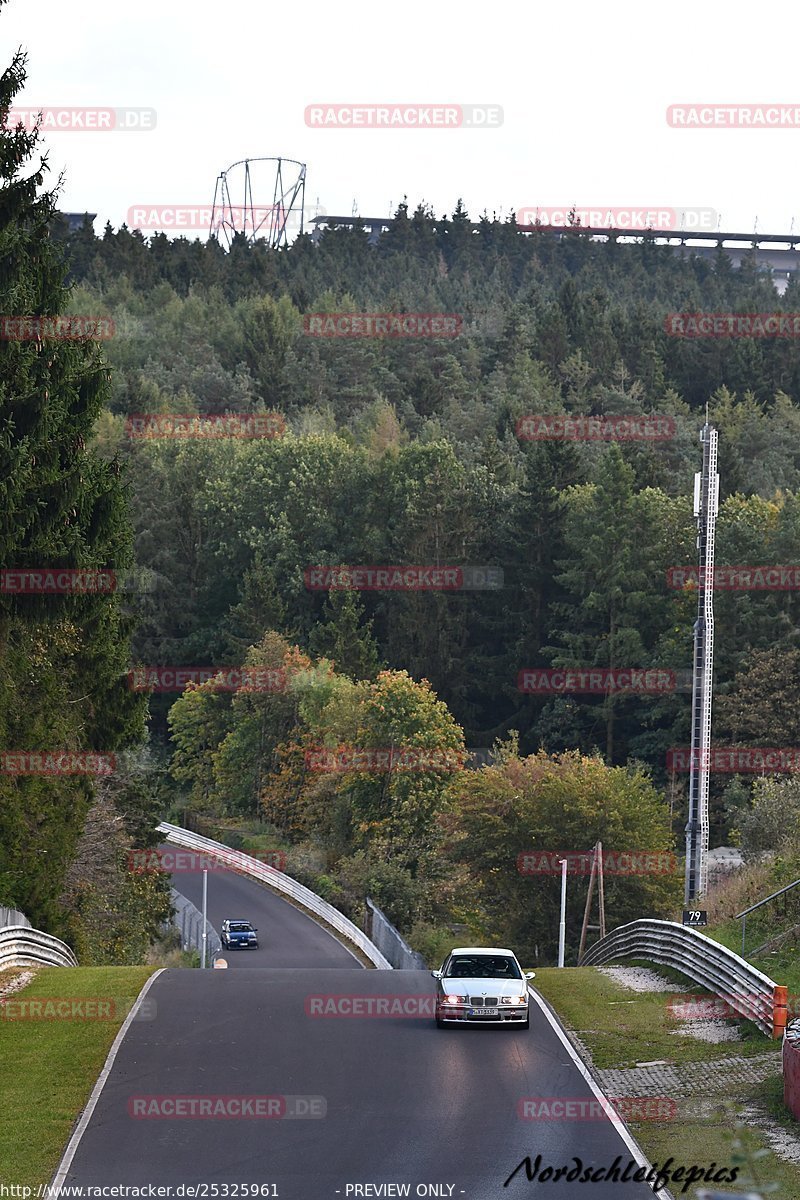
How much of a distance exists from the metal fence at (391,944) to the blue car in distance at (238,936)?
4499 millimetres

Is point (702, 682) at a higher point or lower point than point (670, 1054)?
higher

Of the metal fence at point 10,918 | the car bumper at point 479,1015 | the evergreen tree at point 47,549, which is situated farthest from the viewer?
the metal fence at point 10,918

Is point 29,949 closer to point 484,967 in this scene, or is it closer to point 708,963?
point 484,967

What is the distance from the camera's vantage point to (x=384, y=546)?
363 ft

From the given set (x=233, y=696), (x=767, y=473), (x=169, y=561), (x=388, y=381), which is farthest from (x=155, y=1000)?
(x=388, y=381)

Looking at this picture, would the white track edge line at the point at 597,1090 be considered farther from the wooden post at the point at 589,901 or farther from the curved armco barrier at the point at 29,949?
the wooden post at the point at 589,901

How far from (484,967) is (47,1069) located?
7.26 metres

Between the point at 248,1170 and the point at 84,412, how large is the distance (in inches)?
804

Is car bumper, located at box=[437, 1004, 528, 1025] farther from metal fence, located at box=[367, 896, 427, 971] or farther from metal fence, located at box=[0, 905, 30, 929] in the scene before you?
metal fence, located at box=[367, 896, 427, 971]

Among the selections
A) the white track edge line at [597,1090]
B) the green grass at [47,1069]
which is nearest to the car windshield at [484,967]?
the white track edge line at [597,1090]

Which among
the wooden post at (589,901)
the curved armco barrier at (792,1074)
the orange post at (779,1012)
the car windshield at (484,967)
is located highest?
the curved armco barrier at (792,1074)

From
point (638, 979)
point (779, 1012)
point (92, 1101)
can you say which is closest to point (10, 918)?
point (638, 979)

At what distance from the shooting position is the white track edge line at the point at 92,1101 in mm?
16064

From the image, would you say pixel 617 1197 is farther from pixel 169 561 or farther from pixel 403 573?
pixel 169 561
